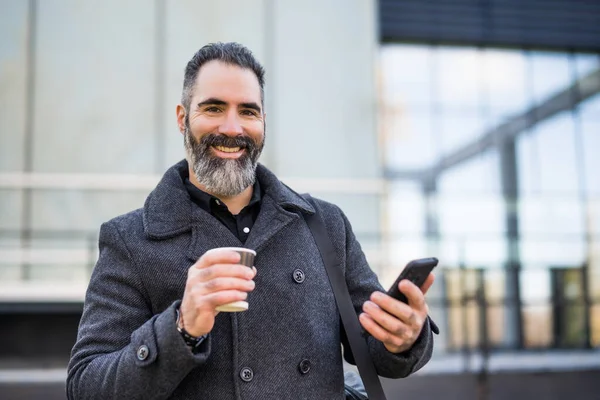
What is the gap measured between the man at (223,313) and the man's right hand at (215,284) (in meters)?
0.10

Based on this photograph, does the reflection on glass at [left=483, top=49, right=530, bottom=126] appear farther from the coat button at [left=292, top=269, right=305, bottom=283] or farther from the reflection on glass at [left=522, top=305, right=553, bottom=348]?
the coat button at [left=292, top=269, right=305, bottom=283]

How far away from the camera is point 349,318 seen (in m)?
2.17

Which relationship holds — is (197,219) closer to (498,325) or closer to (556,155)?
(498,325)

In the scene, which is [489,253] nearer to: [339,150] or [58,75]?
[339,150]

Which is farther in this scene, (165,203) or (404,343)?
(165,203)

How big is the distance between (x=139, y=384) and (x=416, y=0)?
428 inches

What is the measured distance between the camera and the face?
2162mm

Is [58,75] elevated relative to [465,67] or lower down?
lower down

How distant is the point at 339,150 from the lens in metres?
9.96

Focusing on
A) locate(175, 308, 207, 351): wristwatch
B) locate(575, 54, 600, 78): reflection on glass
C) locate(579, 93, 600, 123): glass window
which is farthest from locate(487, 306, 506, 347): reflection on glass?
locate(175, 308, 207, 351): wristwatch

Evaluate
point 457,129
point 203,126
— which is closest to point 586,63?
point 457,129

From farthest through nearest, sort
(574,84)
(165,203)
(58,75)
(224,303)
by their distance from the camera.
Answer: (574,84) < (58,75) < (165,203) < (224,303)

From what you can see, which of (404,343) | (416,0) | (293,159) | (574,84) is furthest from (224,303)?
(574,84)

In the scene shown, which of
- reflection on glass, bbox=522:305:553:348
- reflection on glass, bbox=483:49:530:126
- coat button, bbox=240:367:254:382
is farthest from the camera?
reflection on glass, bbox=483:49:530:126
